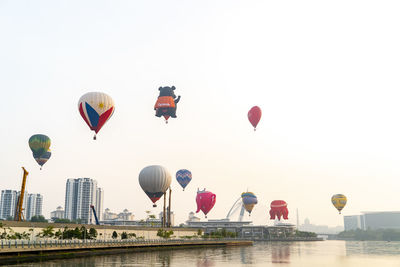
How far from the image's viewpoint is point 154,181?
9812cm

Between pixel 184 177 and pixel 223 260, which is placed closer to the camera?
pixel 223 260

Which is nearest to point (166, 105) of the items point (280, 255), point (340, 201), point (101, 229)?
point (101, 229)

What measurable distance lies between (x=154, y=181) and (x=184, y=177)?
40.6 metres

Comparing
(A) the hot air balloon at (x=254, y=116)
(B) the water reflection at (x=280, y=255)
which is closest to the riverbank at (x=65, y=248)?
(B) the water reflection at (x=280, y=255)

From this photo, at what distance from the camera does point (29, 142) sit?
96.5 metres

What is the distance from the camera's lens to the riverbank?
2081 inches

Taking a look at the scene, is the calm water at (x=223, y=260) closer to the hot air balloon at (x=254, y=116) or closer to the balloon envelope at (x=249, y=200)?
the hot air balloon at (x=254, y=116)

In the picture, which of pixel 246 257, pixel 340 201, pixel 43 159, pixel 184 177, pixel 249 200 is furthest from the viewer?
pixel 249 200

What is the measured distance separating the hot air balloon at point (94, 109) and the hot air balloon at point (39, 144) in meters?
25.7

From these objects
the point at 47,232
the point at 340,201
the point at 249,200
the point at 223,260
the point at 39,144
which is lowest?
the point at 223,260

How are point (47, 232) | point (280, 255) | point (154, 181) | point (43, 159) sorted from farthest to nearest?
1. point (154, 181)
2. point (43, 159)
3. point (280, 255)
4. point (47, 232)

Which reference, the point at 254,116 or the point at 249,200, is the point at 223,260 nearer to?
the point at 254,116

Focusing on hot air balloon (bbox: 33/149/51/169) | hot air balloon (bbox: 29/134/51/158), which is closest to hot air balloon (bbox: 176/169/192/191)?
hot air balloon (bbox: 33/149/51/169)

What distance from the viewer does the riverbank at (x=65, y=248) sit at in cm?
5285
